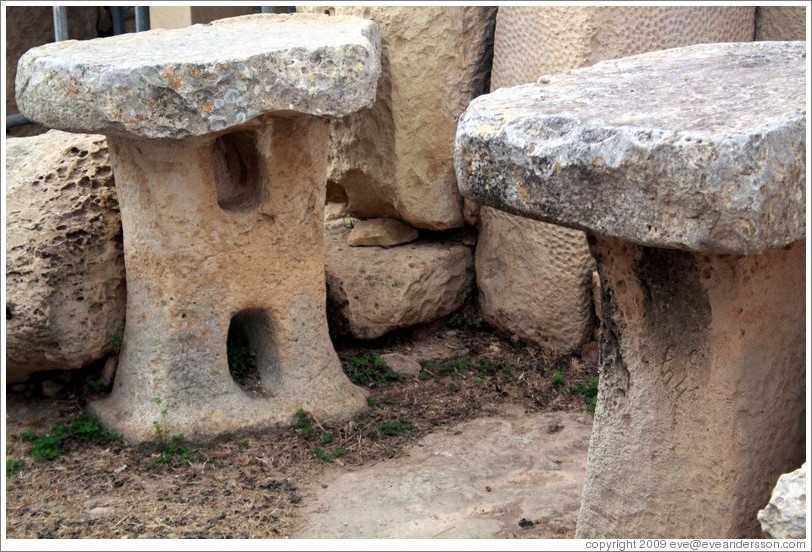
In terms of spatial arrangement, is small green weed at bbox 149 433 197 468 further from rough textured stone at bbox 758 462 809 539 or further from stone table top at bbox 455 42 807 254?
rough textured stone at bbox 758 462 809 539

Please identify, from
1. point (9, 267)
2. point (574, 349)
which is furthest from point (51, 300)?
point (574, 349)

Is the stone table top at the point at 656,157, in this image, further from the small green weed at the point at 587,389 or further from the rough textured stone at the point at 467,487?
the small green weed at the point at 587,389

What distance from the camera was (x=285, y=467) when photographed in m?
4.00

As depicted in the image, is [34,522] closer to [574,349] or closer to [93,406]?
[93,406]

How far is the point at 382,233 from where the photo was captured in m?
5.03

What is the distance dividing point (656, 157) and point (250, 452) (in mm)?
2131

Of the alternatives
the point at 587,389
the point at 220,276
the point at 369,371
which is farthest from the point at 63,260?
the point at 587,389

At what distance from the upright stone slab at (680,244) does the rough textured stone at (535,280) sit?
1.42 m

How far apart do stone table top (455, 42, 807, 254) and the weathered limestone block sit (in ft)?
4.91

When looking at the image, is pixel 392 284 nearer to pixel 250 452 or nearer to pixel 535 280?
pixel 535 280

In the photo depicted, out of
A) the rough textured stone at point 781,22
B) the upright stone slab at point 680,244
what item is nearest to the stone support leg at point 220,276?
the upright stone slab at point 680,244

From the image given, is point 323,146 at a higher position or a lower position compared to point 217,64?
lower

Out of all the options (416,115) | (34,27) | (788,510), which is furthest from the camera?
(34,27)

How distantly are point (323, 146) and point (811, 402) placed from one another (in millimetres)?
2146
